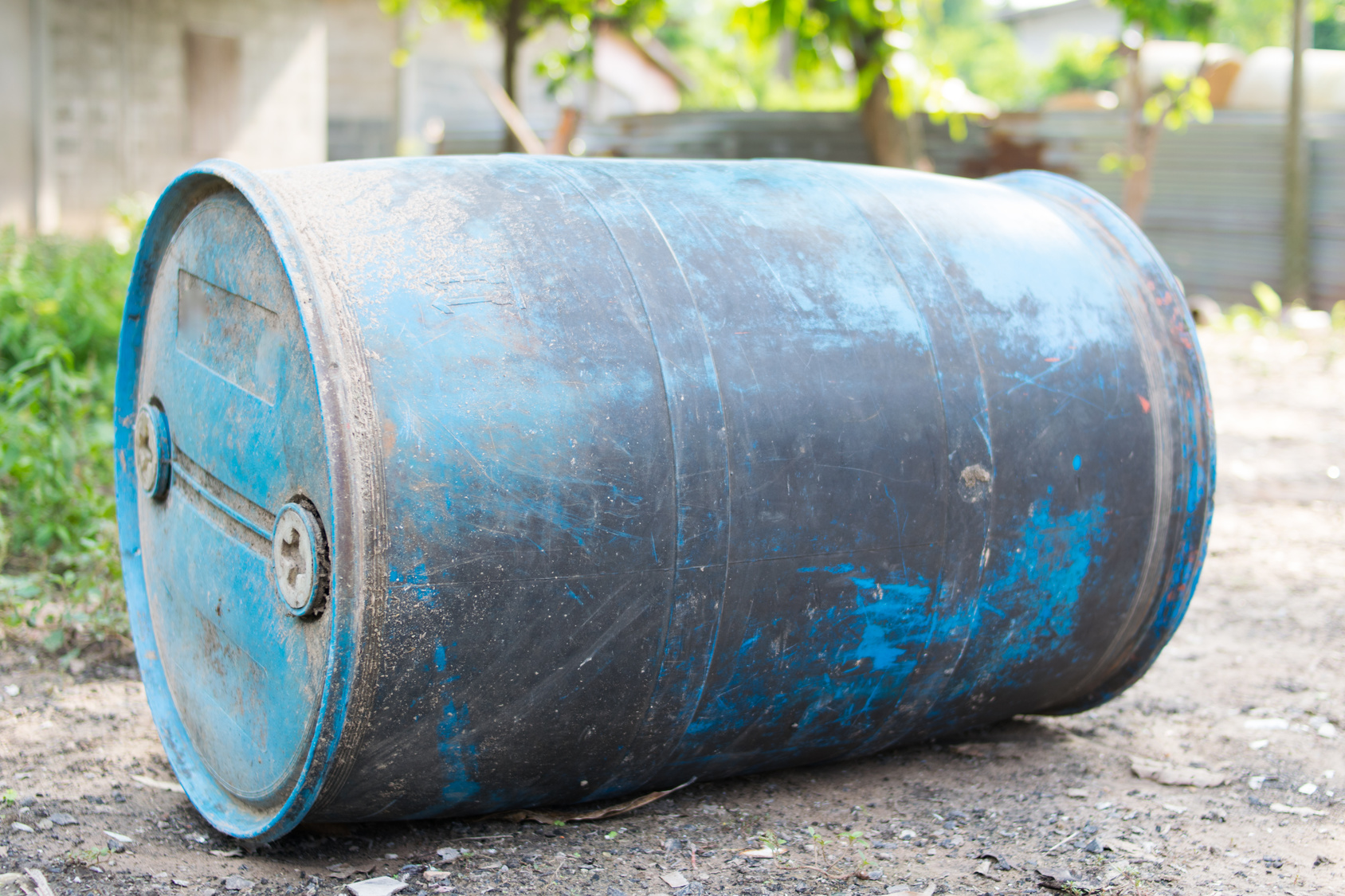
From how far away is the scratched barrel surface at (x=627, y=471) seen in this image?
180 centimetres

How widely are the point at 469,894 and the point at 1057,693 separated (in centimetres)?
129

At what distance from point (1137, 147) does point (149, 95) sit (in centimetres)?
836

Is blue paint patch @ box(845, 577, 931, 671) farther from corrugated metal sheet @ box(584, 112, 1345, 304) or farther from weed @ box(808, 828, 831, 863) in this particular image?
corrugated metal sheet @ box(584, 112, 1345, 304)

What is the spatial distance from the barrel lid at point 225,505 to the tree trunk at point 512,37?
622cm

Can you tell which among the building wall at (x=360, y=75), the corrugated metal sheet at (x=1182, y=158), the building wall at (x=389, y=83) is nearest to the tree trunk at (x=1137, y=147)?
the corrugated metal sheet at (x=1182, y=158)

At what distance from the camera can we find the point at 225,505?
6.96 feet

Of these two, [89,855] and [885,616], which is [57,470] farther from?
[885,616]

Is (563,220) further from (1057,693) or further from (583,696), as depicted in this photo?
(1057,693)

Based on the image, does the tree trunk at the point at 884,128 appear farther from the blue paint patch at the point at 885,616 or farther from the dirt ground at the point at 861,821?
the blue paint patch at the point at 885,616

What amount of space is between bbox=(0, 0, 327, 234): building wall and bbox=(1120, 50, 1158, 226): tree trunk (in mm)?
7336

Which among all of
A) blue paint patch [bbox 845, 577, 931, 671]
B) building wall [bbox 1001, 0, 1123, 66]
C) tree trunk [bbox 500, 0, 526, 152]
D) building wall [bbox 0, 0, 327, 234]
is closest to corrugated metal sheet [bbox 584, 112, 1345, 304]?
tree trunk [bbox 500, 0, 526, 152]

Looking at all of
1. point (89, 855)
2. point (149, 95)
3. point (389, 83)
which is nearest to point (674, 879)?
point (89, 855)

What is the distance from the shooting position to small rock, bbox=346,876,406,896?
192 cm

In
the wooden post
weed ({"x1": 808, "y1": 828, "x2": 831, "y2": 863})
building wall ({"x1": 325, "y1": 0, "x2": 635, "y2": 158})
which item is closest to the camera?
weed ({"x1": 808, "y1": 828, "x2": 831, "y2": 863})
